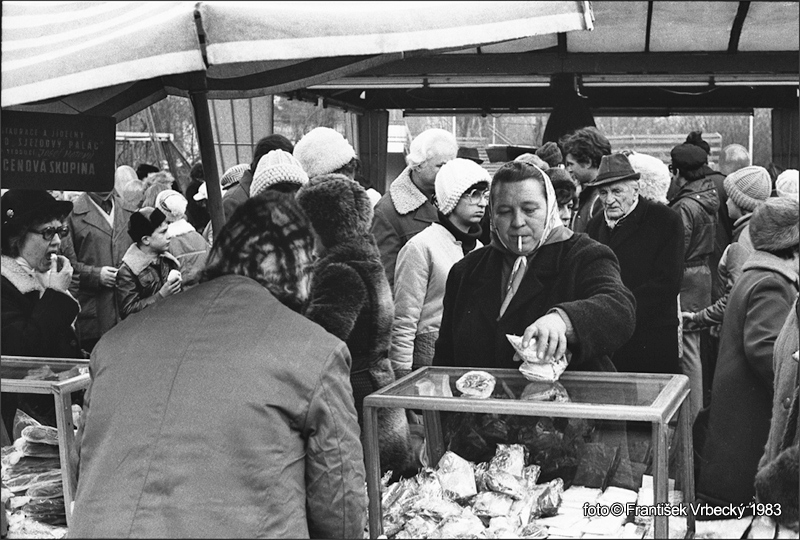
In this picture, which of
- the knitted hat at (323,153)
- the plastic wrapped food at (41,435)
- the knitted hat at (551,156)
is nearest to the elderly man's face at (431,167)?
the knitted hat at (323,153)

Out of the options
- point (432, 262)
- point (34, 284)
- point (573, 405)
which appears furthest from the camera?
point (432, 262)

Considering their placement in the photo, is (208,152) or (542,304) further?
(208,152)

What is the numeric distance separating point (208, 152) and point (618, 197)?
6.46ft

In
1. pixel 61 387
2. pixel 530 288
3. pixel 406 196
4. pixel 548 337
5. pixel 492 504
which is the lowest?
pixel 492 504

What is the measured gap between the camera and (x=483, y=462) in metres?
2.58

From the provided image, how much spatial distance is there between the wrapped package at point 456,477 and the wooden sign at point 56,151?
1382mm

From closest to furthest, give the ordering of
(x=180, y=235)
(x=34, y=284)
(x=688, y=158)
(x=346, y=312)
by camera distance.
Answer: (x=346, y=312) → (x=34, y=284) → (x=180, y=235) → (x=688, y=158)

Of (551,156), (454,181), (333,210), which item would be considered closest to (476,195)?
(454,181)

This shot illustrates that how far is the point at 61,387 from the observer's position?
2775 mm

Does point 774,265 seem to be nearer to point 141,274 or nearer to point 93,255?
point 141,274

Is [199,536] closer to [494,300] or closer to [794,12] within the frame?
[494,300]

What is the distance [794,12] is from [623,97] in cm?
285

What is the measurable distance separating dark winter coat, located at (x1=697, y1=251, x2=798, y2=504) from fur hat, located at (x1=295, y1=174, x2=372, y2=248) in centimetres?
146

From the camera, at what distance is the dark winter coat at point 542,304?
2629mm
